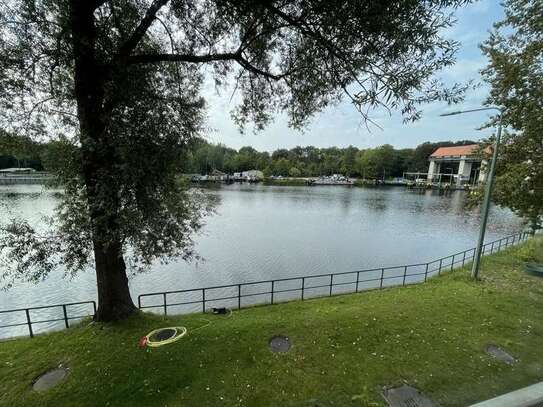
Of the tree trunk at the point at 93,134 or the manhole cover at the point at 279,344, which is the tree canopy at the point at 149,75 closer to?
the tree trunk at the point at 93,134

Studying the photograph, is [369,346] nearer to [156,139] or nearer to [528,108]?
[156,139]

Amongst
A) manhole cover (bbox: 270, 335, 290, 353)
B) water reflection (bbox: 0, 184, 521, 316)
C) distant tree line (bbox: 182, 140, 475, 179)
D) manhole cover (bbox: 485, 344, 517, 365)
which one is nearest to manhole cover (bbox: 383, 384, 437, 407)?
manhole cover (bbox: 270, 335, 290, 353)

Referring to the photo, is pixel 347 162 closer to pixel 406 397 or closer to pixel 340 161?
pixel 340 161

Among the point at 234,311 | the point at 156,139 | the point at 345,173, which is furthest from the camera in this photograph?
the point at 345,173

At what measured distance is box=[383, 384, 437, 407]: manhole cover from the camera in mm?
4945

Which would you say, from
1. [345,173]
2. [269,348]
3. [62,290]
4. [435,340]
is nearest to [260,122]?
[269,348]

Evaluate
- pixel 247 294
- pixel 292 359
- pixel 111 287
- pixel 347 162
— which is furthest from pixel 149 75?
pixel 347 162

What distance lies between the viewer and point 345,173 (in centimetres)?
11525

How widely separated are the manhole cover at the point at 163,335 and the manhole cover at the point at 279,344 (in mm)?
2401

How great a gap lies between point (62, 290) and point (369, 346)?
14.4 metres

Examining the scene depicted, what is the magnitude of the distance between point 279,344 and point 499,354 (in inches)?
202

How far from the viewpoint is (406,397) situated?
510cm

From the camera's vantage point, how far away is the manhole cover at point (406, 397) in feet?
16.2

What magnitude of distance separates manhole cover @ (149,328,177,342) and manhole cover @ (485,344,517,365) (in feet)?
24.6
